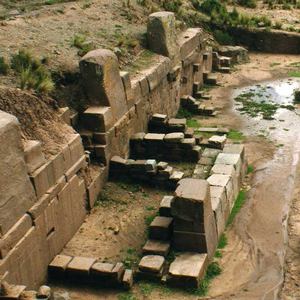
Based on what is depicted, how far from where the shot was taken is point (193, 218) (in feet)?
29.5

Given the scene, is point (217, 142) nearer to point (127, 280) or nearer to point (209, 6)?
point (127, 280)

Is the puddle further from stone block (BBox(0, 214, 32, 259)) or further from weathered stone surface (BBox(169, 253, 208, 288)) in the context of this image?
stone block (BBox(0, 214, 32, 259))

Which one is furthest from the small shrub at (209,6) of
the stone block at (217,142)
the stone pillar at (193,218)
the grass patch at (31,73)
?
the stone pillar at (193,218)

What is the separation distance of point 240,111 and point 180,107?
2051mm

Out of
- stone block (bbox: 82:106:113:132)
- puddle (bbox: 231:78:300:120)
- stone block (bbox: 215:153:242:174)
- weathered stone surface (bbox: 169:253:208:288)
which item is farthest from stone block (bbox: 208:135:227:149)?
weathered stone surface (bbox: 169:253:208:288)

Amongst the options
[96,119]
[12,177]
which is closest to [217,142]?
[96,119]

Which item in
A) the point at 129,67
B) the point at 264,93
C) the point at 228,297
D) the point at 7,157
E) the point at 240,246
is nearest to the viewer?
the point at 7,157

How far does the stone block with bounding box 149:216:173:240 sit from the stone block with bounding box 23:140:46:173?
2.40 meters

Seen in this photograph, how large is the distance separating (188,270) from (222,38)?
16732 mm

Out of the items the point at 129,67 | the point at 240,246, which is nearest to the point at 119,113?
the point at 129,67

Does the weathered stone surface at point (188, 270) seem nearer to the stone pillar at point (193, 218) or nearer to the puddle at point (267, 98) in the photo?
the stone pillar at point (193, 218)

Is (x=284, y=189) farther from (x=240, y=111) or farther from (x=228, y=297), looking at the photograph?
(x=240, y=111)

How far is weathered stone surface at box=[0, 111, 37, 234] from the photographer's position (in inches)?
295

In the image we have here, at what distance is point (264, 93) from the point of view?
18.9 metres
